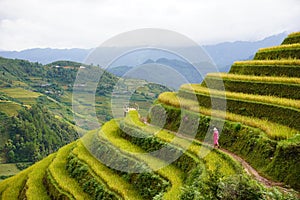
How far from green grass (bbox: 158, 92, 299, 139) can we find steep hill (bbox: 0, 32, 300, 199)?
27 mm

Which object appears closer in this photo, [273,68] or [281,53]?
[273,68]

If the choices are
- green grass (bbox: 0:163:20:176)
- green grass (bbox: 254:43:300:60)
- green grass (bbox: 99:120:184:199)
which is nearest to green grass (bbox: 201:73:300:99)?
green grass (bbox: 254:43:300:60)

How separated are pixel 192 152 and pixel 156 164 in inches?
54.1

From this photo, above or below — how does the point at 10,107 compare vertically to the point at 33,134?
above

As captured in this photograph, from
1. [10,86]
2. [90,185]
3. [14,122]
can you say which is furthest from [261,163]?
[10,86]

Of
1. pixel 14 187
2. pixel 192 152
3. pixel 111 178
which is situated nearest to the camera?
pixel 192 152

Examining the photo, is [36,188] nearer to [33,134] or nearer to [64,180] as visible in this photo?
[64,180]

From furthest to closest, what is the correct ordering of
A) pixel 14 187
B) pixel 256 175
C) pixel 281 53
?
pixel 14 187
pixel 281 53
pixel 256 175

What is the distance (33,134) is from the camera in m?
87.1

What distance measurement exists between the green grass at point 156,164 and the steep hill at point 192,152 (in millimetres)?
31

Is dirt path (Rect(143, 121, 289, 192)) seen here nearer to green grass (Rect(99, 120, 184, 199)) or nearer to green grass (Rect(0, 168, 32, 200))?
green grass (Rect(99, 120, 184, 199))

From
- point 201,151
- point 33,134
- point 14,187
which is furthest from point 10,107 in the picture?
point 201,151

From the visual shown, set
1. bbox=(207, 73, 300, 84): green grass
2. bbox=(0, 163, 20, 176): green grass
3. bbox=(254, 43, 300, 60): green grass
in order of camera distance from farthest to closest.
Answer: bbox=(0, 163, 20, 176): green grass
bbox=(254, 43, 300, 60): green grass
bbox=(207, 73, 300, 84): green grass

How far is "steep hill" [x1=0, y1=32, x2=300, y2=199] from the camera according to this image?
790cm
